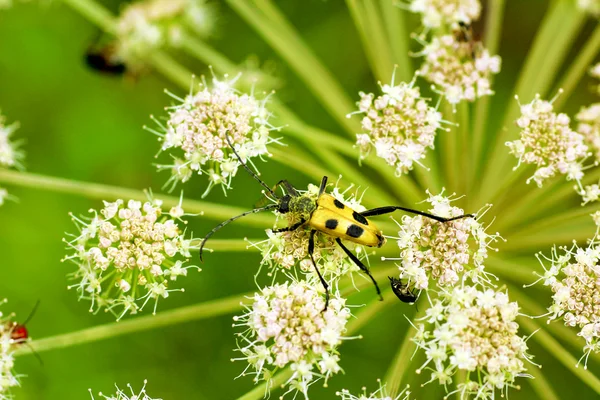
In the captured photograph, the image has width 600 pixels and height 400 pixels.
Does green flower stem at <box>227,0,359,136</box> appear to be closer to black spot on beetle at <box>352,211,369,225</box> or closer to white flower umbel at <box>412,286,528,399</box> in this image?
black spot on beetle at <box>352,211,369,225</box>

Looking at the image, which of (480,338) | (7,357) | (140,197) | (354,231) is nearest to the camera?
(480,338)

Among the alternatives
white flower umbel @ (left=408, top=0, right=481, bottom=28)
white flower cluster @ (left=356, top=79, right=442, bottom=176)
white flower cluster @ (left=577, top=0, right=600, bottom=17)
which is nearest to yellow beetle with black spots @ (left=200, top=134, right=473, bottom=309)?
white flower cluster @ (left=356, top=79, right=442, bottom=176)

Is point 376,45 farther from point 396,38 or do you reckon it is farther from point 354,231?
point 354,231

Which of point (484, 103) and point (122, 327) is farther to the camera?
point (484, 103)

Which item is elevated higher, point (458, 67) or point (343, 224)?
point (458, 67)

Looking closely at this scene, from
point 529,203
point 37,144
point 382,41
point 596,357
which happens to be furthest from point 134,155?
point 596,357

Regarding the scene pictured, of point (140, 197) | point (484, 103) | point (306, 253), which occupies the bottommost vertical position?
point (306, 253)

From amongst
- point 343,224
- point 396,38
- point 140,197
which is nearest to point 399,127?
point 343,224

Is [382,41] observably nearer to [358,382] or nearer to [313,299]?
[313,299]
